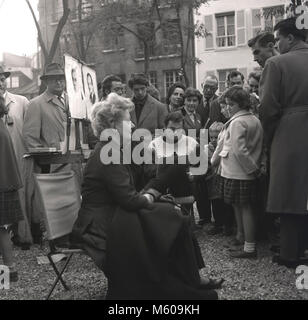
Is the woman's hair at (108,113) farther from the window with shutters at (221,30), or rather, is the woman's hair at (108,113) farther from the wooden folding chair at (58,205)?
the window with shutters at (221,30)

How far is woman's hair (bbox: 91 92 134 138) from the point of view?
382cm

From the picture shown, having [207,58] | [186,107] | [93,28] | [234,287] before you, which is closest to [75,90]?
[186,107]

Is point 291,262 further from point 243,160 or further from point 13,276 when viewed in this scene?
point 13,276

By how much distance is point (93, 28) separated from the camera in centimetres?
2025

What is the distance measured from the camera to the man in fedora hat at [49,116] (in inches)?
242

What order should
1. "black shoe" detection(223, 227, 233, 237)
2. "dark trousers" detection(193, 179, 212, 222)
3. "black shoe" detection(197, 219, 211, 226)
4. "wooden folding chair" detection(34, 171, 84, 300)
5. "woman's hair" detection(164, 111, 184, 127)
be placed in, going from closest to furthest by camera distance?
"wooden folding chair" detection(34, 171, 84, 300) < "woman's hair" detection(164, 111, 184, 127) < "black shoe" detection(223, 227, 233, 237) < "dark trousers" detection(193, 179, 212, 222) < "black shoe" detection(197, 219, 211, 226)

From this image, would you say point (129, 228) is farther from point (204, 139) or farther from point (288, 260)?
point (204, 139)

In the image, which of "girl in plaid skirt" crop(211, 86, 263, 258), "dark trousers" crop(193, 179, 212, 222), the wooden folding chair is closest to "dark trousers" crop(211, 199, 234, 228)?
"dark trousers" crop(193, 179, 212, 222)

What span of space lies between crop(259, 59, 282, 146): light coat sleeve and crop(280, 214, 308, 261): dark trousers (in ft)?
→ 2.74

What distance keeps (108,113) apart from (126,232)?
2.86 ft

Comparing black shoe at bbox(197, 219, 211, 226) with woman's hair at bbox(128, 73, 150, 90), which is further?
black shoe at bbox(197, 219, 211, 226)

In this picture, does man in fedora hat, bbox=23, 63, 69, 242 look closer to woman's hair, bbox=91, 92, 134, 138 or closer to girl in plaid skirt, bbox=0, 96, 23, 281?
girl in plaid skirt, bbox=0, 96, 23, 281
